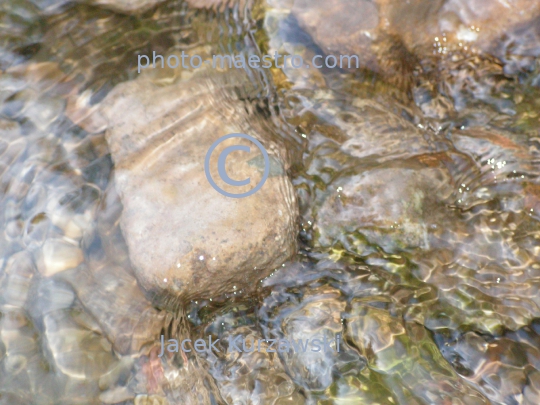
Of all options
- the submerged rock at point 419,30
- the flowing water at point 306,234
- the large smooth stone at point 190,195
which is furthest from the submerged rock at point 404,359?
the submerged rock at point 419,30

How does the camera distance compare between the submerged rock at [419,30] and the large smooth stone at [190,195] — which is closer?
the large smooth stone at [190,195]

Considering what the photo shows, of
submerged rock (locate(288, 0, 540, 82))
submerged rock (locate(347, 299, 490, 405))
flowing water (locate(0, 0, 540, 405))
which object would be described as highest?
submerged rock (locate(288, 0, 540, 82))

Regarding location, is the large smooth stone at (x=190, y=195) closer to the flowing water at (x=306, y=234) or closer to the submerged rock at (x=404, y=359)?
the flowing water at (x=306, y=234)

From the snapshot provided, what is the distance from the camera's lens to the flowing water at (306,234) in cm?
246

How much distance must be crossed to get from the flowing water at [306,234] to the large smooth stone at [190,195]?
107mm

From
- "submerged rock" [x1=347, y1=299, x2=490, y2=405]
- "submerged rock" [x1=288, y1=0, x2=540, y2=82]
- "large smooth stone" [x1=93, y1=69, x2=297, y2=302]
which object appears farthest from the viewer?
"submerged rock" [x1=288, y1=0, x2=540, y2=82]

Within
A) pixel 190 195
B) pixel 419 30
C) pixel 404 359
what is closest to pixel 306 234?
pixel 190 195

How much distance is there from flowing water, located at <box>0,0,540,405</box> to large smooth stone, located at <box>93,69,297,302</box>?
0.11 meters

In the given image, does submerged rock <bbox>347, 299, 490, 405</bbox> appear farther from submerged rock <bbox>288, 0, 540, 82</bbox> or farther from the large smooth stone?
submerged rock <bbox>288, 0, 540, 82</bbox>

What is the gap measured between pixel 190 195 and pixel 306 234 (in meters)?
0.72

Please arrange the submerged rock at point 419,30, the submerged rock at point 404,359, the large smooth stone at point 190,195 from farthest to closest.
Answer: the submerged rock at point 419,30 → the large smooth stone at point 190,195 → the submerged rock at point 404,359

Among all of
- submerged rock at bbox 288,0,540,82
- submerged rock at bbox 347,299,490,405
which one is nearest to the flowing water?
→ submerged rock at bbox 347,299,490,405

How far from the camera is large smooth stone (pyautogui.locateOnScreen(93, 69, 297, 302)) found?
2.46m

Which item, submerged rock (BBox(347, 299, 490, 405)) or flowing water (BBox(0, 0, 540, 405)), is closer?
submerged rock (BBox(347, 299, 490, 405))
